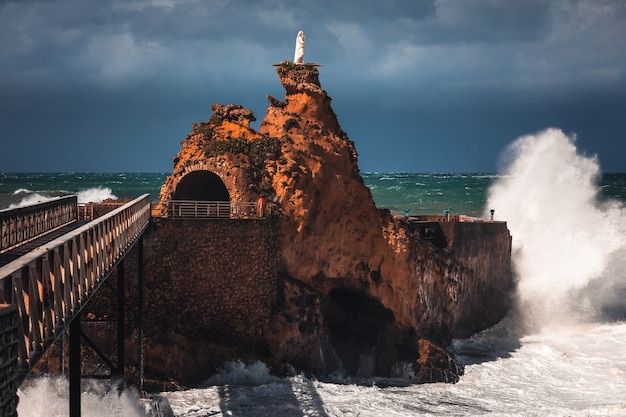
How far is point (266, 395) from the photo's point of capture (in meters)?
20.8

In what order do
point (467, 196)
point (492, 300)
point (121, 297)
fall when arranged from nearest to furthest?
1. point (121, 297)
2. point (492, 300)
3. point (467, 196)

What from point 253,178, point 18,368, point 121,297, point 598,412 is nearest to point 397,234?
point 253,178

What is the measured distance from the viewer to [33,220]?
1413cm

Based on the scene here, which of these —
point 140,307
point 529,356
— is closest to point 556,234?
point 529,356

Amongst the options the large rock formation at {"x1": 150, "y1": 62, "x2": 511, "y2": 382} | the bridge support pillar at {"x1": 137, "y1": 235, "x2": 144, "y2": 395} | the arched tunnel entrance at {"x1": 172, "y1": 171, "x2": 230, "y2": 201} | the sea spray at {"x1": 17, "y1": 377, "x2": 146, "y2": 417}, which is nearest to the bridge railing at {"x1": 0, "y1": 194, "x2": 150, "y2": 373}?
the sea spray at {"x1": 17, "y1": 377, "x2": 146, "y2": 417}

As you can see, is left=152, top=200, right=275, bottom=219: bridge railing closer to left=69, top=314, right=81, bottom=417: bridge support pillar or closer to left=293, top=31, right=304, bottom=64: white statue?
left=293, top=31, right=304, bottom=64: white statue

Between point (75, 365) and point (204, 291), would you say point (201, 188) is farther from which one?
A: point (75, 365)

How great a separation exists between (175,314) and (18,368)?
50.3ft

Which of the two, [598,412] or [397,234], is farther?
[397,234]

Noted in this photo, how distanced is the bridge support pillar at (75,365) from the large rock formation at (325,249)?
11.8 meters

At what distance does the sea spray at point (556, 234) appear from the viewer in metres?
34.4

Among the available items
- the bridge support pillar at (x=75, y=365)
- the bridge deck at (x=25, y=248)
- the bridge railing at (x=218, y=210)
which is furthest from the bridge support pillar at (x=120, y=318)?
the bridge railing at (x=218, y=210)

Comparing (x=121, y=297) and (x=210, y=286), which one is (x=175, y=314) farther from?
(x=121, y=297)

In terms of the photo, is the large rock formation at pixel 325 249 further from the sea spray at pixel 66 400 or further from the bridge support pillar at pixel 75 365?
the bridge support pillar at pixel 75 365
